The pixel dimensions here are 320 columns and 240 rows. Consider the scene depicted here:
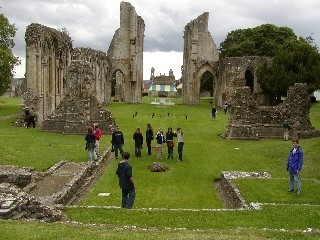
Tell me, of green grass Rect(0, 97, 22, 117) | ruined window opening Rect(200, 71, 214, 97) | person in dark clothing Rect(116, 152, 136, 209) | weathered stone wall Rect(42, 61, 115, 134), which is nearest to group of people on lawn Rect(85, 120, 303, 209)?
person in dark clothing Rect(116, 152, 136, 209)

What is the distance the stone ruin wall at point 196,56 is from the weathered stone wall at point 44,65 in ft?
69.6

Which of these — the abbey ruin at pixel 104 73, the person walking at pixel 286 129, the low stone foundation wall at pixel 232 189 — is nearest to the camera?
the low stone foundation wall at pixel 232 189

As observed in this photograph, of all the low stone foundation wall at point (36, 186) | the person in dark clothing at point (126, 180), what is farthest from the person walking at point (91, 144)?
the person in dark clothing at point (126, 180)

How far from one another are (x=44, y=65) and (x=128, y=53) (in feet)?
89.9

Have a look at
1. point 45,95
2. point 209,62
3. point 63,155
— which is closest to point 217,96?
point 209,62

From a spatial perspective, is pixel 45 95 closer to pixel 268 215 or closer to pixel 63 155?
pixel 63 155

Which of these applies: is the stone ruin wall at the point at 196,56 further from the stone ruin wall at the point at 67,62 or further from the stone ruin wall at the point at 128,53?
the stone ruin wall at the point at 67,62

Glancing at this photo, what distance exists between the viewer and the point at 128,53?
65688mm

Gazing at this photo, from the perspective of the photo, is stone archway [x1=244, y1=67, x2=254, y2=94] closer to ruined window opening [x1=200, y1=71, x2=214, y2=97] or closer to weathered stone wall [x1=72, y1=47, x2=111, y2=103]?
ruined window opening [x1=200, y1=71, x2=214, y2=97]

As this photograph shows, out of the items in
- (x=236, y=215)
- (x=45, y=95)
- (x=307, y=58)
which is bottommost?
(x=236, y=215)

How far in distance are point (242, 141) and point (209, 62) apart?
35720 millimetres

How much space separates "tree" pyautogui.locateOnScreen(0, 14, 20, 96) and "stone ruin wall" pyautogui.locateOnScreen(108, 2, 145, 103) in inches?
699

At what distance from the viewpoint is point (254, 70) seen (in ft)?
185

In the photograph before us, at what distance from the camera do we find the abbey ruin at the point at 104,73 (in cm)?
2984
